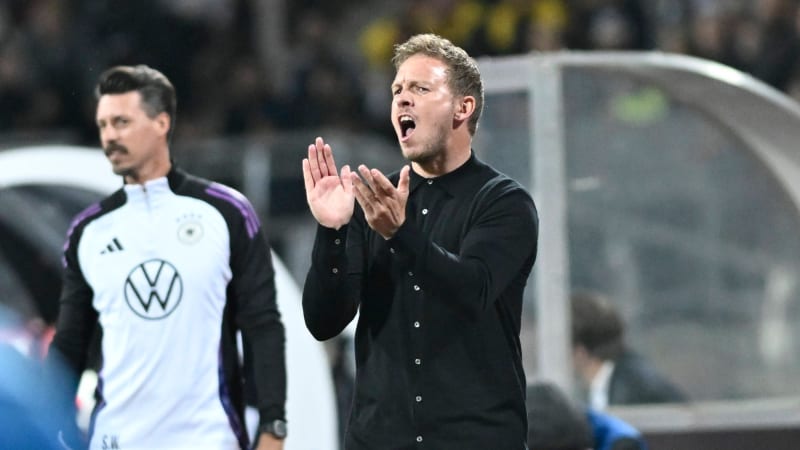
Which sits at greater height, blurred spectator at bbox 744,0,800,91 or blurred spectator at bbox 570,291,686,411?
blurred spectator at bbox 744,0,800,91

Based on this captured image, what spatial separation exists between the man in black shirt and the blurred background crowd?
840 centimetres

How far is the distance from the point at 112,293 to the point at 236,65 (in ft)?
32.4

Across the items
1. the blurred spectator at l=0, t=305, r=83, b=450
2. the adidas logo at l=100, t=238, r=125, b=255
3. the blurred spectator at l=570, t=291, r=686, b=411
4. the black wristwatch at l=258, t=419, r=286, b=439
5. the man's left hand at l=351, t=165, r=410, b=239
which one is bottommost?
the blurred spectator at l=570, t=291, r=686, b=411

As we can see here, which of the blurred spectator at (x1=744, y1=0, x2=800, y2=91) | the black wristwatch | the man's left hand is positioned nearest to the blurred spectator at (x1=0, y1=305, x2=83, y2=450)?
the man's left hand

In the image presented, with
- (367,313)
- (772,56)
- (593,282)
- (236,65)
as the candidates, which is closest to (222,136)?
(236,65)

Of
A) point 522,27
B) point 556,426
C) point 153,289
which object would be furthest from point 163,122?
point 522,27

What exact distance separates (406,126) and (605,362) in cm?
352

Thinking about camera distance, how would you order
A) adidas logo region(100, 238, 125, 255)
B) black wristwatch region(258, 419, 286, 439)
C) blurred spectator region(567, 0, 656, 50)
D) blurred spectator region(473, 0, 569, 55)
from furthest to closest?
blurred spectator region(473, 0, 569, 55) < blurred spectator region(567, 0, 656, 50) < adidas logo region(100, 238, 125, 255) < black wristwatch region(258, 419, 286, 439)

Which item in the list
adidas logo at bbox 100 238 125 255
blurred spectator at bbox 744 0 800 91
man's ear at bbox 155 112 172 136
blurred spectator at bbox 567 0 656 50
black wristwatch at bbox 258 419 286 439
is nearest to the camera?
black wristwatch at bbox 258 419 286 439

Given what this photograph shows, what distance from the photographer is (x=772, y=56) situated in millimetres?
11672

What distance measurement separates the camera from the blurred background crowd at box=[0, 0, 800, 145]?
12812mm

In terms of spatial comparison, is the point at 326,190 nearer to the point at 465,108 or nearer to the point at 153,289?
the point at 465,108

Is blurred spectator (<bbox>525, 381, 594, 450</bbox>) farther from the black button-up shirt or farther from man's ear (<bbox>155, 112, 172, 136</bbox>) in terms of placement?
man's ear (<bbox>155, 112, 172, 136</bbox>)

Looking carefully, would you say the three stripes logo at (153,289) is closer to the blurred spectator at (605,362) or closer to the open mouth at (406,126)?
the open mouth at (406,126)
